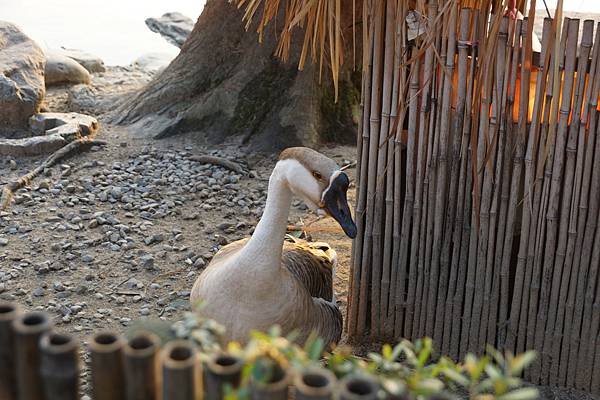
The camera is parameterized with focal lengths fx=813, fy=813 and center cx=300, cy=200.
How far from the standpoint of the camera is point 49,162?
7285mm

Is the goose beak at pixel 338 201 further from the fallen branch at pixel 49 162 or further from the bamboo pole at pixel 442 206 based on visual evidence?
the fallen branch at pixel 49 162

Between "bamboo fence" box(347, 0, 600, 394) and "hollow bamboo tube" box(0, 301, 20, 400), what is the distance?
265 centimetres

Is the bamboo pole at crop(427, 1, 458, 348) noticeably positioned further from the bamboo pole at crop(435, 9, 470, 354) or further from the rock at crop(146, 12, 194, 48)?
the rock at crop(146, 12, 194, 48)

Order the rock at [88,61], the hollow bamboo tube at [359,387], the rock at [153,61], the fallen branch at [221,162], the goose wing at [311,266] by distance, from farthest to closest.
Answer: the rock at [153,61] → the rock at [88,61] → the fallen branch at [221,162] → the goose wing at [311,266] → the hollow bamboo tube at [359,387]

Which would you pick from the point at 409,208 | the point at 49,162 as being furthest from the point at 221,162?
the point at 409,208

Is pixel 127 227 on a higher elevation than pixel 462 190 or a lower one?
lower

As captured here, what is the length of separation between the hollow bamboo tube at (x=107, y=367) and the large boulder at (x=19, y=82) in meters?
6.36

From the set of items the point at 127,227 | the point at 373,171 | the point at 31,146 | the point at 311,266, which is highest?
the point at 373,171

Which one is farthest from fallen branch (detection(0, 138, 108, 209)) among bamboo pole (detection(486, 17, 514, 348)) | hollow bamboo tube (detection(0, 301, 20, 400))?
hollow bamboo tube (detection(0, 301, 20, 400))

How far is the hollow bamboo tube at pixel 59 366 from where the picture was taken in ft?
6.75

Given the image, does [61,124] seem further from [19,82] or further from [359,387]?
[359,387]

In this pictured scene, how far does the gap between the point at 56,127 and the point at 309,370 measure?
660cm

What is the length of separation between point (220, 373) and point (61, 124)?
257 inches

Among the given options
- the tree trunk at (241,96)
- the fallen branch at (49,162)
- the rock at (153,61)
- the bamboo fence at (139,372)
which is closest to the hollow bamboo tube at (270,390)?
the bamboo fence at (139,372)
